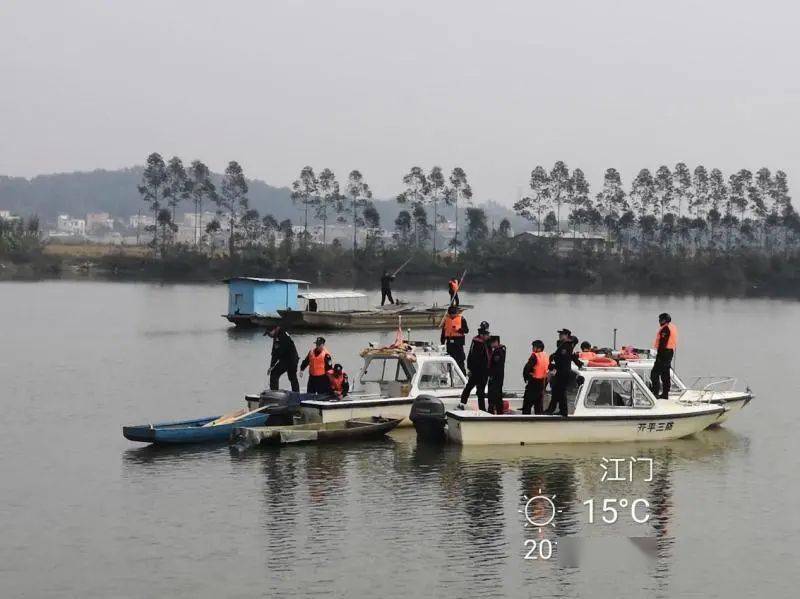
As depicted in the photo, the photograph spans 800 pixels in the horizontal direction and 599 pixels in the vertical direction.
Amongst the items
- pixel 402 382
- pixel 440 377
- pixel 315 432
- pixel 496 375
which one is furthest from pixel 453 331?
pixel 315 432

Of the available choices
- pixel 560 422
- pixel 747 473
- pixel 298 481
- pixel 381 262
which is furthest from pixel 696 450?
pixel 381 262

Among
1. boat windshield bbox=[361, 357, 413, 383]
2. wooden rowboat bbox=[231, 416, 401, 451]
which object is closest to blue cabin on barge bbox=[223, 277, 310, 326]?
boat windshield bbox=[361, 357, 413, 383]

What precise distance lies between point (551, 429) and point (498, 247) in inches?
4202

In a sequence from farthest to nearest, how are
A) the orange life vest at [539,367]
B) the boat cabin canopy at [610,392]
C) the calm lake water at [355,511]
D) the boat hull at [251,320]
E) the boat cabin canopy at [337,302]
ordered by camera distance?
1. the boat cabin canopy at [337,302]
2. the boat hull at [251,320]
3. the boat cabin canopy at [610,392]
4. the orange life vest at [539,367]
5. the calm lake water at [355,511]

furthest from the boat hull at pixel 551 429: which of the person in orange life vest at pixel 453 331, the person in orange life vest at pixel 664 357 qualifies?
the person in orange life vest at pixel 453 331

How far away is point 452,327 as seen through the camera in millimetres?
29625

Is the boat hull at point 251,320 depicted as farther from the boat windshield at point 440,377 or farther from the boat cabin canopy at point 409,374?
the boat windshield at point 440,377

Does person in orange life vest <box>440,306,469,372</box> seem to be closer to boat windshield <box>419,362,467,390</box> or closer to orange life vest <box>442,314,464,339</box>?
orange life vest <box>442,314,464,339</box>

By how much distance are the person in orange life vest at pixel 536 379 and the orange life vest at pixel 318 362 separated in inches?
177

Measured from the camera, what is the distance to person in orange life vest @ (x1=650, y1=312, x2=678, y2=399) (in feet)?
89.5

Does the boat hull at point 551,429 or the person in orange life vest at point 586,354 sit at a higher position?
the person in orange life vest at point 586,354

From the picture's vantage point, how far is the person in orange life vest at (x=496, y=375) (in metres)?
25.3

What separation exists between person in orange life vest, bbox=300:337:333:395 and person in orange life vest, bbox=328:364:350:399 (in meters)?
0.11

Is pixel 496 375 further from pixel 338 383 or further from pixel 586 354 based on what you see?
pixel 338 383
